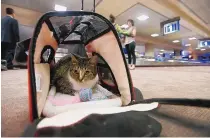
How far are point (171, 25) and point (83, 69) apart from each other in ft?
18.1

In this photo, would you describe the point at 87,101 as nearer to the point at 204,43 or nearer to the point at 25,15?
the point at 25,15

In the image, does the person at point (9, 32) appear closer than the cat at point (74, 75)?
No

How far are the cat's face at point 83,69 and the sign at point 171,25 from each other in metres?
5.30

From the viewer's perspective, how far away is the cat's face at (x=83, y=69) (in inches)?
37.5

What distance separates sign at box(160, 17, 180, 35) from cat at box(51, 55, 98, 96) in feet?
17.5

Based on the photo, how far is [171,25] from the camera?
565 centimetres

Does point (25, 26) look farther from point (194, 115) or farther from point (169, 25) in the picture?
point (194, 115)

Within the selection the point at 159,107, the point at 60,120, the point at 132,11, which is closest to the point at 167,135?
the point at 159,107

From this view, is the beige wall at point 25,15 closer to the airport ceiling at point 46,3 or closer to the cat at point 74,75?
the airport ceiling at point 46,3

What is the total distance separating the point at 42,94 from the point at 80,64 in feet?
1.26

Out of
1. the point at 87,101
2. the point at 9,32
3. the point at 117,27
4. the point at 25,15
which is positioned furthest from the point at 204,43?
the point at 87,101

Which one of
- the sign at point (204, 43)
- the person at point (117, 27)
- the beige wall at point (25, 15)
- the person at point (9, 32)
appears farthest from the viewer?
the sign at point (204, 43)

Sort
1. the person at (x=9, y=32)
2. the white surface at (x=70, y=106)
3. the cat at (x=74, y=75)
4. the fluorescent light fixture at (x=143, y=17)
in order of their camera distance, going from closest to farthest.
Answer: the white surface at (x=70, y=106)
the cat at (x=74, y=75)
the person at (x=9, y=32)
the fluorescent light fixture at (x=143, y=17)

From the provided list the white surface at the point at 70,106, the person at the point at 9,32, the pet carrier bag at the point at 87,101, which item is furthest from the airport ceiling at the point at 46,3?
the white surface at the point at 70,106
